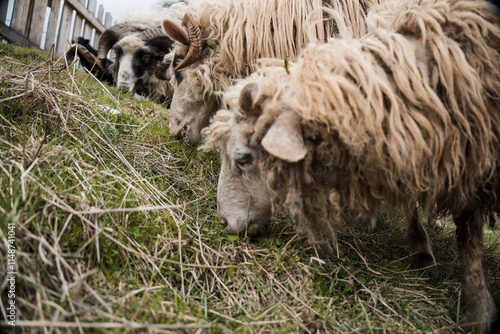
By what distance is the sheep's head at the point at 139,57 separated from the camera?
18.8 feet

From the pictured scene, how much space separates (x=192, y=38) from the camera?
3.34 meters

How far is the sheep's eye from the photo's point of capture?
85.5 inches

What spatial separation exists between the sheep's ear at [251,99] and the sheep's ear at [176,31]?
1.69m

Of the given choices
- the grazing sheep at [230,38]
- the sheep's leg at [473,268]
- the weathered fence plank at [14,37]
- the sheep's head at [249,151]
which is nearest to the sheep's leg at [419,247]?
the sheep's leg at [473,268]

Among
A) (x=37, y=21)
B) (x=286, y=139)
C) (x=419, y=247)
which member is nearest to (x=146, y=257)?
(x=286, y=139)

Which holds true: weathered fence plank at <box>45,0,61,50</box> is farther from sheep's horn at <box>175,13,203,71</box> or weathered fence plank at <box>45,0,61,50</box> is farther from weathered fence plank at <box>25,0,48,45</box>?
sheep's horn at <box>175,13,203,71</box>

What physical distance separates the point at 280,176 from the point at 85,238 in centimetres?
103

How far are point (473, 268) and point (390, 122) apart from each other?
1140 mm

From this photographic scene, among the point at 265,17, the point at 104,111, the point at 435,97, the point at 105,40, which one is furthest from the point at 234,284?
the point at 105,40

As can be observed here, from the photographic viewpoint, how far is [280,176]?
2.00m

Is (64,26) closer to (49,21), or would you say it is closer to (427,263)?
(49,21)

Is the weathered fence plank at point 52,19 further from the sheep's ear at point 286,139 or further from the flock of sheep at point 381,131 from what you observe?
the sheep's ear at point 286,139

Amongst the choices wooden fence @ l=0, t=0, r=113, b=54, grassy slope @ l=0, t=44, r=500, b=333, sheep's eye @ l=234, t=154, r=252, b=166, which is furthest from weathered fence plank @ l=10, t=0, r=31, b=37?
sheep's eye @ l=234, t=154, r=252, b=166

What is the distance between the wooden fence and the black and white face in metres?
0.83
